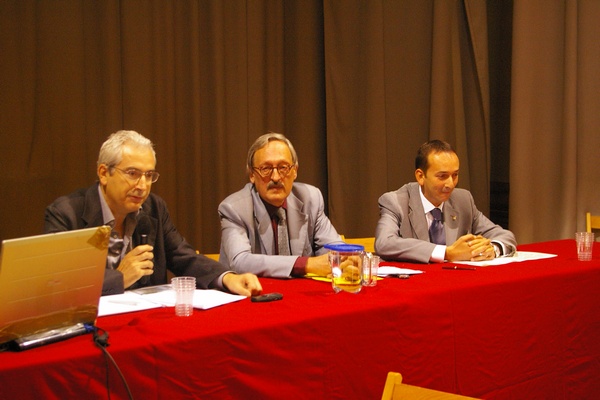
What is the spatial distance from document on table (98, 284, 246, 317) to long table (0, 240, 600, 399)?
0.18 feet

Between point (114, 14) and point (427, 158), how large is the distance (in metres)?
2.56

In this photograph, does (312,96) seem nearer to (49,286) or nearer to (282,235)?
(282,235)

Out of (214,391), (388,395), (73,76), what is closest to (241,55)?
(73,76)

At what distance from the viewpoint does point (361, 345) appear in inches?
82.0

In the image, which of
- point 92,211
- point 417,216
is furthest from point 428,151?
point 92,211

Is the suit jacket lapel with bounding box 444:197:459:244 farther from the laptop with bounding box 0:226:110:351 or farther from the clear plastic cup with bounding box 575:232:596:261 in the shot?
the laptop with bounding box 0:226:110:351

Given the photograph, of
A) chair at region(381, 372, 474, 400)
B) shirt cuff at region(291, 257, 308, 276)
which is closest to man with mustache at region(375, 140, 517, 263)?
shirt cuff at region(291, 257, 308, 276)

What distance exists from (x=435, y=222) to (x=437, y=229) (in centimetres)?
4

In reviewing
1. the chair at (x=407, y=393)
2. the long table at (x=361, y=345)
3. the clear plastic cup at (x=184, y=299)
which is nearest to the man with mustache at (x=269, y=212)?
the long table at (x=361, y=345)

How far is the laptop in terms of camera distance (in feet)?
5.19

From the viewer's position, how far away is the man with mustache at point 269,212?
9.65ft

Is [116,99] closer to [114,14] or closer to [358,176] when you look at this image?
[114,14]

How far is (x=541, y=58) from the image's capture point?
508cm

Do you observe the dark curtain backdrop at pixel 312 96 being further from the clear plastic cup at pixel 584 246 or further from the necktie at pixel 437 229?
the clear plastic cup at pixel 584 246
